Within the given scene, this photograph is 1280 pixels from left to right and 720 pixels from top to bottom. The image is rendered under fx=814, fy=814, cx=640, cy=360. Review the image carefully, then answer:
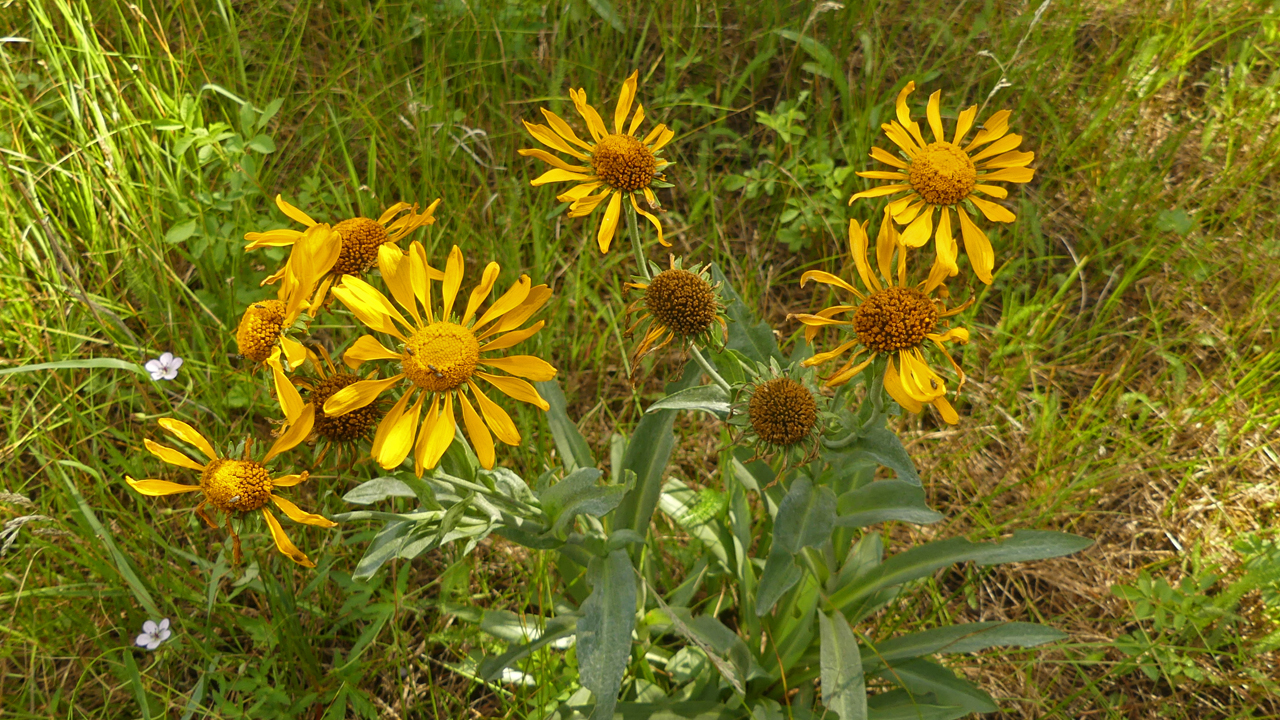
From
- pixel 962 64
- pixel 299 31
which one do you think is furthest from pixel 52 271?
pixel 962 64

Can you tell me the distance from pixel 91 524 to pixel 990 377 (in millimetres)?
3289

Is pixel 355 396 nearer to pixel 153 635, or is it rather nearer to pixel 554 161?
pixel 554 161

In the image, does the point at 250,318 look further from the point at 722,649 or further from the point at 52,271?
the point at 52,271

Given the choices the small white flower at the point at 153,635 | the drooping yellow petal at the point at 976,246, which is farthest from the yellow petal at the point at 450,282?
the small white flower at the point at 153,635

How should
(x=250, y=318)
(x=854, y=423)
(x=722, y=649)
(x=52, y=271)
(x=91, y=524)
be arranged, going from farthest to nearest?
(x=52, y=271)
(x=91, y=524)
(x=722, y=649)
(x=854, y=423)
(x=250, y=318)

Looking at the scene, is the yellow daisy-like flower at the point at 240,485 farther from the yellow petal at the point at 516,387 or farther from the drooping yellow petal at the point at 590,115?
the drooping yellow petal at the point at 590,115

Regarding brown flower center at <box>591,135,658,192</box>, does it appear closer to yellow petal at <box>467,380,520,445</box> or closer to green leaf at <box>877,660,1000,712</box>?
yellow petal at <box>467,380,520,445</box>

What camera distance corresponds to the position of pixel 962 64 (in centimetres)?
387

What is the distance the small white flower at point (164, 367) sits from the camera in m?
2.72

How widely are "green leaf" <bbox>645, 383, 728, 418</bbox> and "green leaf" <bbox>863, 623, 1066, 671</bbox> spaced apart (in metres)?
0.87

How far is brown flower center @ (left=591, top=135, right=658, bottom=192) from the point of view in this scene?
217 centimetres

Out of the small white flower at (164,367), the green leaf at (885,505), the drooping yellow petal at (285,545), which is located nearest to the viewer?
the drooping yellow petal at (285,545)

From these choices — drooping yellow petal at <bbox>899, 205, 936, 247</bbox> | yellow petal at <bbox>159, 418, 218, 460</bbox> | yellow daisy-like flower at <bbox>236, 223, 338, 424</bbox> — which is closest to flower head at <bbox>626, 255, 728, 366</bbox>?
drooping yellow petal at <bbox>899, 205, 936, 247</bbox>

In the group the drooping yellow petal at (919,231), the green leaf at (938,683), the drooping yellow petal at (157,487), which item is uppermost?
the drooping yellow petal at (919,231)
